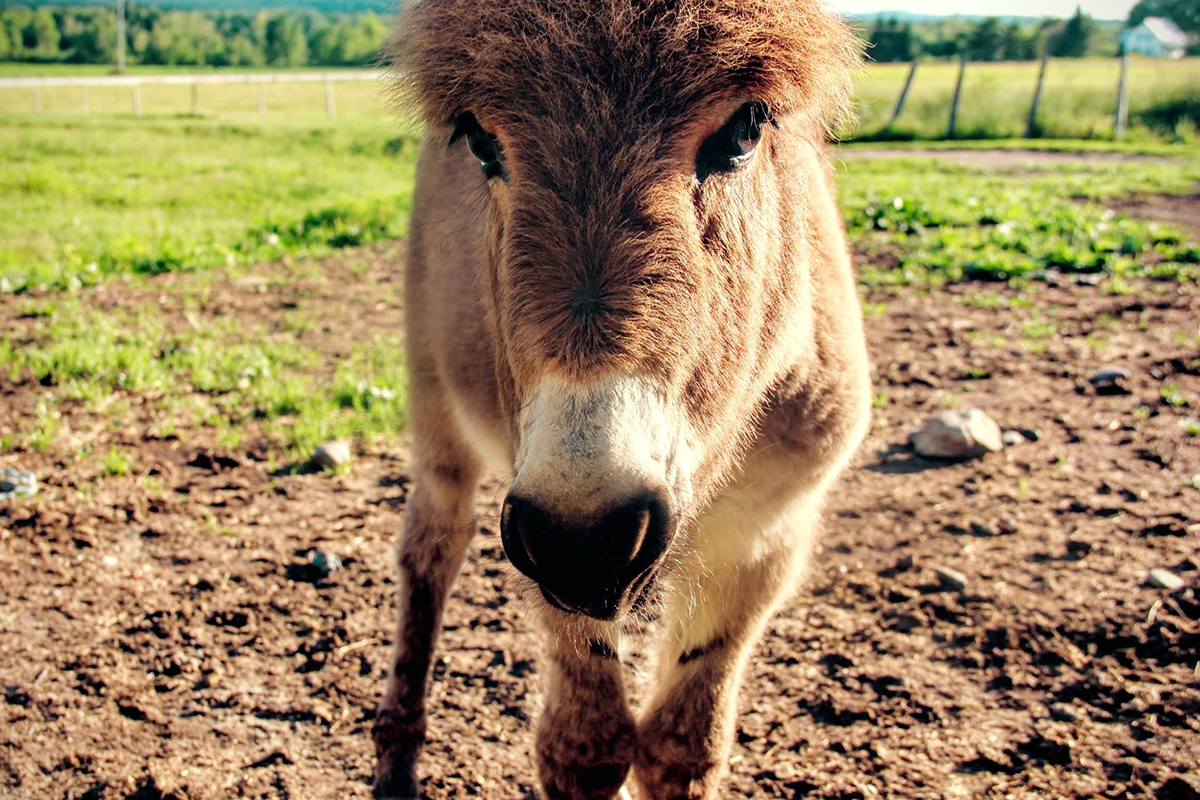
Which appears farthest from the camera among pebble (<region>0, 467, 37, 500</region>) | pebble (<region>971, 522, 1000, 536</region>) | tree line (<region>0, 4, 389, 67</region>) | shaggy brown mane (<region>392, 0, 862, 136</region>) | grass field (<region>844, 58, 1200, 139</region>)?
tree line (<region>0, 4, 389, 67</region>)

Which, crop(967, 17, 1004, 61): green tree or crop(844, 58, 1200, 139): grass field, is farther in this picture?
crop(967, 17, 1004, 61): green tree

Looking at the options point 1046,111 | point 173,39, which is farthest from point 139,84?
point 1046,111

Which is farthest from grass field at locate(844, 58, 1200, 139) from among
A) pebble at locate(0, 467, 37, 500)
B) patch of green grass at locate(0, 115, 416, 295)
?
pebble at locate(0, 467, 37, 500)

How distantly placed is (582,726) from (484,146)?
1.73 m

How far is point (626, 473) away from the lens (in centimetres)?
154

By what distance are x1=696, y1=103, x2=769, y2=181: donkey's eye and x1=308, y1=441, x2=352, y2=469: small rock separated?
3.52 metres

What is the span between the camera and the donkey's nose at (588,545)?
5.07 feet

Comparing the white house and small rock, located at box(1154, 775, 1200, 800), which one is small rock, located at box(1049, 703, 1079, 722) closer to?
small rock, located at box(1154, 775, 1200, 800)

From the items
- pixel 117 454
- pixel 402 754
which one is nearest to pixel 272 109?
pixel 117 454

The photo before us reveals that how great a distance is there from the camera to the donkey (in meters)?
1.64

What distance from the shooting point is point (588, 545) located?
1551mm

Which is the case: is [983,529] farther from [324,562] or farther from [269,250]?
[269,250]

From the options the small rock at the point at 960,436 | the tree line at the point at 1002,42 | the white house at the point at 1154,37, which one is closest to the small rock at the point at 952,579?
the small rock at the point at 960,436

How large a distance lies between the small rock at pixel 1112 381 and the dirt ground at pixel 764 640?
3.1 inches
